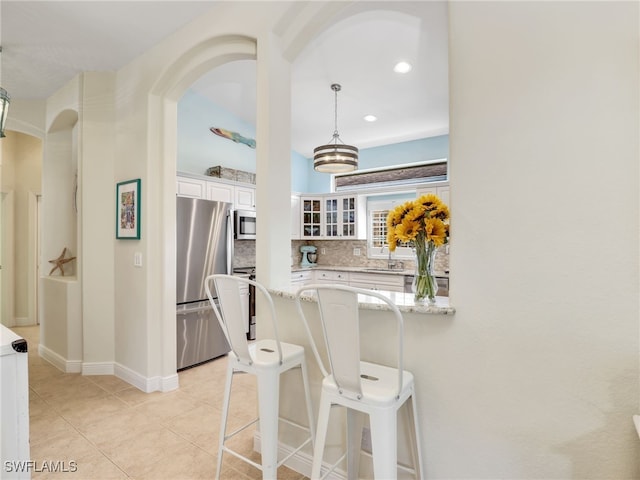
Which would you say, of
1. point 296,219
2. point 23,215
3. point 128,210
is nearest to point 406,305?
point 128,210

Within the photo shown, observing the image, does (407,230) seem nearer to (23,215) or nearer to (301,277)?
(301,277)

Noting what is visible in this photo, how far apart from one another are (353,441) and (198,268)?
2401 millimetres

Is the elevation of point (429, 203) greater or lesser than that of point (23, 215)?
lesser

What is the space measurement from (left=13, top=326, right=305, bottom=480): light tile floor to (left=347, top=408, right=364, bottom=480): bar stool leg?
41cm

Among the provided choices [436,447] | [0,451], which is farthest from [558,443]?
[0,451]

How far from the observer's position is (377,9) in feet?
7.84

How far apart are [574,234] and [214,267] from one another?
10.4 ft

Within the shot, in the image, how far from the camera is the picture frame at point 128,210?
3.02 m

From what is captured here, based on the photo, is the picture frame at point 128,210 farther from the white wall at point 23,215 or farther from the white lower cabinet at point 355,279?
the white wall at point 23,215

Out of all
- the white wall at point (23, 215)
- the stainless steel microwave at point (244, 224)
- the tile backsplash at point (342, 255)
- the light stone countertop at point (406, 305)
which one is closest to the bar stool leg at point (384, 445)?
the light stone countertop at point (406, 305)

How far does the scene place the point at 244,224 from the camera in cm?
440

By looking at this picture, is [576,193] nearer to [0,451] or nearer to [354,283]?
[0,451]

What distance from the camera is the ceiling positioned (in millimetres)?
2465

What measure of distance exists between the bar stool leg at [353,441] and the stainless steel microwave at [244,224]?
307 centimetres
